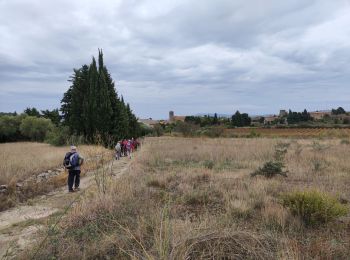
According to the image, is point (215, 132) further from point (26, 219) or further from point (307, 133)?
point (26, 219)

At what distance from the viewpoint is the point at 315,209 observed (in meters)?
7.27

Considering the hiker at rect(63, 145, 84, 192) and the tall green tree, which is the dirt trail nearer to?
the hiker at rect(63, 145, 84, 192)

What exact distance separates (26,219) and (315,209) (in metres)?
6.77

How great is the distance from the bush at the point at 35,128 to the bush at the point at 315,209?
58847 mm

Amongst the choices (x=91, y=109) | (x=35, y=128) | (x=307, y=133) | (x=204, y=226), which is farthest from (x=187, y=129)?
(x=204, y=226)

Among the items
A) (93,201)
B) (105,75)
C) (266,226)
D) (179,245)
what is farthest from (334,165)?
(105,75)

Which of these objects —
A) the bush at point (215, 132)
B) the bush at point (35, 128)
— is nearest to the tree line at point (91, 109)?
the bush at point (35, 128)

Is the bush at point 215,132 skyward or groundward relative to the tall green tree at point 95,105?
groundward

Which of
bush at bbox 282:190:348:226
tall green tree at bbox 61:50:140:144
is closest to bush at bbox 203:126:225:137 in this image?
tall green tree at bbox 61:50:140:144

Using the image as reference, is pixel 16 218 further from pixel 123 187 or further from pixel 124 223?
pixel 124 223

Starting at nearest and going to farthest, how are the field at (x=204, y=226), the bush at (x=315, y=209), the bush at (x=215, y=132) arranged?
the field at (x=204, y=226) < the bush at (x=315, y=209) < the bush at (x=215, y=132)

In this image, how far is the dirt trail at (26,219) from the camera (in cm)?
680

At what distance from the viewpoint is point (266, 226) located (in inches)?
272

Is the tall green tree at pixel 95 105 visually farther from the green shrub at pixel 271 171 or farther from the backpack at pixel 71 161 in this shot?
the green shrub at pixel 271 171
